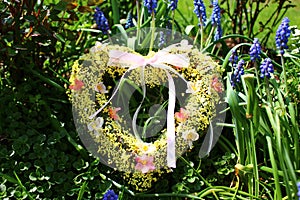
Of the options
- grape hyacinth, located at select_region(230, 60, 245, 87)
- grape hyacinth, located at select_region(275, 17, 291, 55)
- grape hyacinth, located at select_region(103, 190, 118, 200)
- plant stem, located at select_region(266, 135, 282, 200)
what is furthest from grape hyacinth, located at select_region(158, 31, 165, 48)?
grape hyacinth, located at select_region(103, 190, 118, 200)

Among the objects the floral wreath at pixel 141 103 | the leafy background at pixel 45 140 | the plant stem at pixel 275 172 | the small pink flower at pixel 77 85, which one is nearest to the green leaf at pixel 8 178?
the leafy background at pixel 45 140

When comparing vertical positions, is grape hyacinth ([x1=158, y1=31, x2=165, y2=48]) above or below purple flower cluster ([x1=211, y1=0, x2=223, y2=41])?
below

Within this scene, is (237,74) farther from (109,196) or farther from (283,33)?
(109,196)

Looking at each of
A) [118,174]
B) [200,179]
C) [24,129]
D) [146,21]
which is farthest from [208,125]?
[24,129]

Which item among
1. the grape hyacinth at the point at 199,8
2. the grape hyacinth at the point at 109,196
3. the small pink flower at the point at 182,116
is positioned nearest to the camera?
the grape hyacinth at the point at 109,196

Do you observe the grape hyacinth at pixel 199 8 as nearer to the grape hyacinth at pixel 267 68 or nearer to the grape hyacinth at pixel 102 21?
the grape hyacinth at pixel 102 21

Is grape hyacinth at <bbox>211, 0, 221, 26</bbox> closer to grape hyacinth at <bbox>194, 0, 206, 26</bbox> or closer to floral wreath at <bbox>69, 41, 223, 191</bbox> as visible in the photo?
grape hyacinth at <bbox>194, 0, 206, 26</bbox>

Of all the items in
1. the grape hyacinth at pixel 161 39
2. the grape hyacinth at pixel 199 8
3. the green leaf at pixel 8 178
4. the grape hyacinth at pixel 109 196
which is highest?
the grape hyacinth at pixel 199 8

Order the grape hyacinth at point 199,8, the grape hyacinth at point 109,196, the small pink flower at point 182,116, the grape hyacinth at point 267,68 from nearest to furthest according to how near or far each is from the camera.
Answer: the grape hyacinth at point 109,196, the grape hyacinth at point 267,68, the small pink flower at point 182,116, the grape hyacinth at point 199,8
